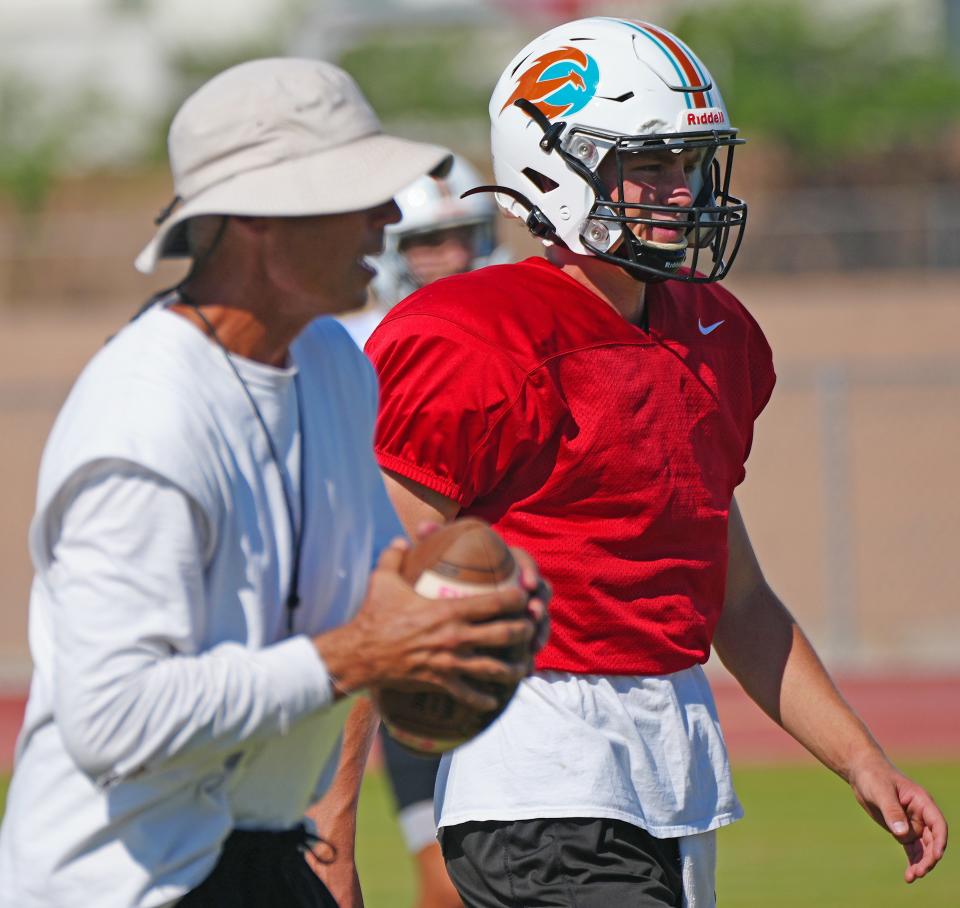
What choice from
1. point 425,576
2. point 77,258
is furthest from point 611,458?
point 77,258

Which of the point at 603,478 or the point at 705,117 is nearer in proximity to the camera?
the point at 603,478

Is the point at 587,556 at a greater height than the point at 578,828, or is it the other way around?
the point at 587,556

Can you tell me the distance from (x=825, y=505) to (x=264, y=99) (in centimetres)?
1383

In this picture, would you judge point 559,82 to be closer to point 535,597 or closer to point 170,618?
point 535,597

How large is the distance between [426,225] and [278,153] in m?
4.30

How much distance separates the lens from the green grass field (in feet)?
25.8

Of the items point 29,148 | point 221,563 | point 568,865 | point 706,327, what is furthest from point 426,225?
point 29,148

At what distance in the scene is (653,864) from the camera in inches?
146

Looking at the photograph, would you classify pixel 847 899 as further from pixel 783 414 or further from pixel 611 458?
pixel 783 414

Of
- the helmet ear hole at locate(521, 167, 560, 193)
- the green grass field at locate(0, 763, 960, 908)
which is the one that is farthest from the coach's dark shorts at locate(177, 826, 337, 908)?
the green grass field at locate(0, 763, 960, 908)

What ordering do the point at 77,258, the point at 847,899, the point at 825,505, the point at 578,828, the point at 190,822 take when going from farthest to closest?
the point at 77,258
the point at 825,505
the point at 847,899
the point at 578,828
the point at 190,822

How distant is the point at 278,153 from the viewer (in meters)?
2.75

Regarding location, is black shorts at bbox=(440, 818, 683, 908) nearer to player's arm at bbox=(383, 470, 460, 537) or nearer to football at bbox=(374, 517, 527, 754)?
player's arm at bbox=(383, 470, 460, 537)

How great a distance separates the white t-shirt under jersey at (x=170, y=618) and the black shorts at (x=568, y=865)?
31.6 inches
